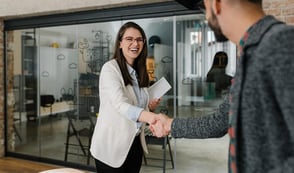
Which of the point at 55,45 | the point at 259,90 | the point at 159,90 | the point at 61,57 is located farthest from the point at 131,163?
the point at 55,45

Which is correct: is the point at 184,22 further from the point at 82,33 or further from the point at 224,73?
the point at 82,33

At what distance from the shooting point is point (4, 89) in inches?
193

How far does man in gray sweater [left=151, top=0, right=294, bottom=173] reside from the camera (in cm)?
75

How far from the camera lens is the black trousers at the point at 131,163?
203 centimetres

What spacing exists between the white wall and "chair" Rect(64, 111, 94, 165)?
1.48 meters

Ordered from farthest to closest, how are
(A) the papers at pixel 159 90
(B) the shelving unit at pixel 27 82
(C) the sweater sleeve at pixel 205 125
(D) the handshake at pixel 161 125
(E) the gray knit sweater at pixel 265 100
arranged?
1. (B) the shelving unit at pixel 27 82
2. (A) the papers at pixel 159 90
3. (D) the handshake at pixel 161 125
4. (C) the sweater sleeve at pixel 205 125
5. (E) the gray knit sweater at pixel 265 100

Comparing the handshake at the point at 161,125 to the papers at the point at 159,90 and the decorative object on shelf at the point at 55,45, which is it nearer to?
the papers at the point at 159,90

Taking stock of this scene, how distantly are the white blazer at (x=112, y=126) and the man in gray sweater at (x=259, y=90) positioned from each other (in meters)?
1.11

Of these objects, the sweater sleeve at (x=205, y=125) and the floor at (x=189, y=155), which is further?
the floor at (x=189, y=155)

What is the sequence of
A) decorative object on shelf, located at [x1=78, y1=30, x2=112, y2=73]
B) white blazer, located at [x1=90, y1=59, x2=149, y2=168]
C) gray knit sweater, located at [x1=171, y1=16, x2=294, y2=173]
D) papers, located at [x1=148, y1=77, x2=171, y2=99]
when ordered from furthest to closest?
decorative object on shelf, located at [x1=78, y1=30, x2=112, y2=73]
papers, located at [x1=148, y1=77, x2=171, y2=99]
white blazer, located at [x1=90, y1=59, x2=149, y2=168]
gray knit sweater, located at [x1=171, y1=16, x2=294, y2=173]

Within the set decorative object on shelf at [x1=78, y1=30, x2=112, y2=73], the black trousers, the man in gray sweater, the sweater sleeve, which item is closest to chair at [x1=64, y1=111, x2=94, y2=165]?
decorative object on shelf at [x1=78, y1=30, x2=112, y2=73]

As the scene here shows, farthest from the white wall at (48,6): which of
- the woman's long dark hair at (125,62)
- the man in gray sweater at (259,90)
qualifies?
the man in gray sweater at (259,90)

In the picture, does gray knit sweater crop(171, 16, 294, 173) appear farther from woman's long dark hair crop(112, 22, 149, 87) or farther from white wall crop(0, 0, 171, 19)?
white wall crop(0, 0, 171, 19)

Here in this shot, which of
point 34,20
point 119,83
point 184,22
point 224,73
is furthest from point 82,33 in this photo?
point 119,83
